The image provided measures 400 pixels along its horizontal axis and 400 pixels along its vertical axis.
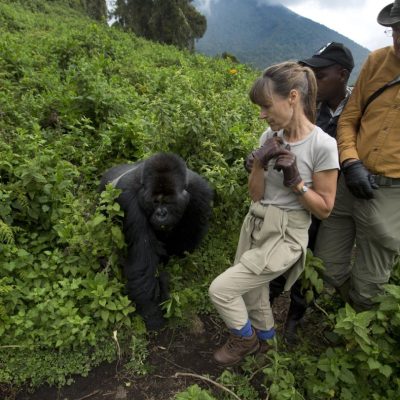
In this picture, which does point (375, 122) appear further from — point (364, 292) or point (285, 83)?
point (364, 292)

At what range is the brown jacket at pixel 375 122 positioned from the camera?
79.7 inches

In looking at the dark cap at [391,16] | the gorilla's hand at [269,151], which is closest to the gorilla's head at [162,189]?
the gorilla's hand at [269,151]

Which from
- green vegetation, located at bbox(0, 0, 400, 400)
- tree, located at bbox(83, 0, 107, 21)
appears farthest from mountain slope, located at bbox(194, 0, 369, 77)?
green vegetation, located at bbox(0, 0, 400, 400)

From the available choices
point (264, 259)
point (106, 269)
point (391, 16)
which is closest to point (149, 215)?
point (106, 269)

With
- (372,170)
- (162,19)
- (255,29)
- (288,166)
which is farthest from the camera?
(255,29)

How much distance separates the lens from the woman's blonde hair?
182 cm

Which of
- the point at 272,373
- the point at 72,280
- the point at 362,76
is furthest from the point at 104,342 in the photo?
the point at 362,76

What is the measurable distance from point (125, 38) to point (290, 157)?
9471mm

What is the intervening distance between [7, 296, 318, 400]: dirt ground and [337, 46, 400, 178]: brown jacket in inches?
58.6

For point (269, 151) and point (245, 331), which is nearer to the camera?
point (269, 151)

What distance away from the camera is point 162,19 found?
16.5 metres

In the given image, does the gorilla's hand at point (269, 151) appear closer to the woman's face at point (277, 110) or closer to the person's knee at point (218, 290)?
the woman's face at point (277, 110)

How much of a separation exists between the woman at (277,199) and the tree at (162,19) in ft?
51.4

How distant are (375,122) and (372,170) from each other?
10.0 inches
